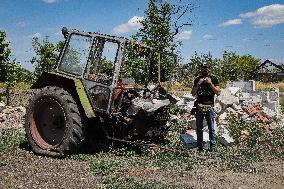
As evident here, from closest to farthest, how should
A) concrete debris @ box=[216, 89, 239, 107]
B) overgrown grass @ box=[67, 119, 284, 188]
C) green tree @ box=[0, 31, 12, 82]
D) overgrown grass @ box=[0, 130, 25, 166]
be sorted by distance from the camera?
1. overgrown grass @ box=[67, 119, 284, 188]
2. overgrown grass @ box=[0, 130, 25, 166]
3. concrete debris @ box=[216, 89, 239, 107]
4. green tree @ box=[0, 31, 12, 82]

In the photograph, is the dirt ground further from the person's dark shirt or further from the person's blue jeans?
the person's dark shirt

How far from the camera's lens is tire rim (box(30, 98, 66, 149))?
26.1ft

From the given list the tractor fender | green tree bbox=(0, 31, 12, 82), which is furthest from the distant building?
the tractor fender

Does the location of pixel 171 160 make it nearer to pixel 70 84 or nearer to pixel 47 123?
pixel 70 84

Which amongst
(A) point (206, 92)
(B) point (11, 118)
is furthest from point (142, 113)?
(B) point (11, 118)

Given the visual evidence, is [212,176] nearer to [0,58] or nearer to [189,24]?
[0,58]

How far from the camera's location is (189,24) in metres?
38.7

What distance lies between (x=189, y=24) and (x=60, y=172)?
33592mm

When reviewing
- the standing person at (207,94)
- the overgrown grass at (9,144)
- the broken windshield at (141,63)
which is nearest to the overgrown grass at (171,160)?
the standing person at (207,94)

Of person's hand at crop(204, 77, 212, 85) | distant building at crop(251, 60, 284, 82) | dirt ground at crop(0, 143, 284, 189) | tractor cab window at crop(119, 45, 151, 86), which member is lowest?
dirt ground at crop(0, 143, 284, 189)

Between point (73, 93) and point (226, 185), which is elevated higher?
point (73, 93)

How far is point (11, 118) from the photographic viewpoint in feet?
39.5

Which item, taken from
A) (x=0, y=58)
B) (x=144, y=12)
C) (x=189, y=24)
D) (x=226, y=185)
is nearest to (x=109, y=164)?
(x=226, y=185)

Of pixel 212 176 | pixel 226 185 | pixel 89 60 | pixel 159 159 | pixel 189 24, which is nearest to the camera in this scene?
pixel 226 185
